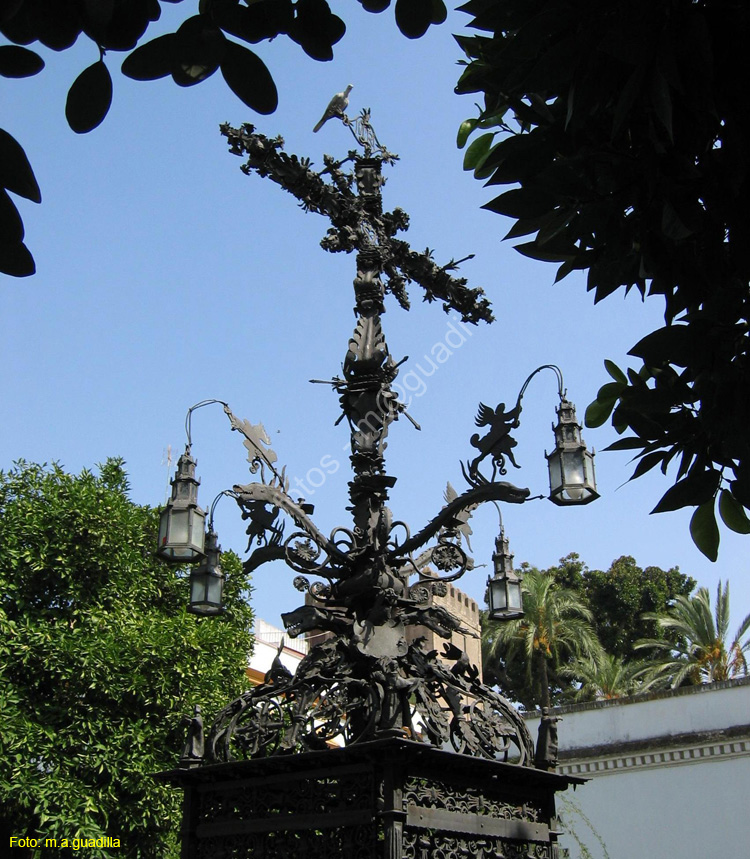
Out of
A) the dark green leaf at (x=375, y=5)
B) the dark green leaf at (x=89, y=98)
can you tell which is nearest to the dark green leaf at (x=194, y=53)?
the dark green leaf at (x=89, y=98)

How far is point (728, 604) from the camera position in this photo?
27.4 meters

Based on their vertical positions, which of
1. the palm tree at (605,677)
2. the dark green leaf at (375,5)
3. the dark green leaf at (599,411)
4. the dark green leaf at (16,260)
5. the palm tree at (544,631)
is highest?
the palm tree at (544,631)

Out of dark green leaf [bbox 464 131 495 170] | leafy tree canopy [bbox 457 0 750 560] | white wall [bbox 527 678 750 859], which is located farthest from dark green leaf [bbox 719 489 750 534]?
white wall [bbox 527 678 750 859]

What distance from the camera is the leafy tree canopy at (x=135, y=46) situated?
189 cm

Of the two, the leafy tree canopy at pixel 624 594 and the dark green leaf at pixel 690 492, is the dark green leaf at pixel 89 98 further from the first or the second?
the leafy tree canopy at pixel 624 594

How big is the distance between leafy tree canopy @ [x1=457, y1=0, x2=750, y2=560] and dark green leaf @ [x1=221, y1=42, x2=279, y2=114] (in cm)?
76

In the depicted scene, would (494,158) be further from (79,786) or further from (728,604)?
(728,604)

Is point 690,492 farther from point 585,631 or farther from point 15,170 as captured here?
point 585,631

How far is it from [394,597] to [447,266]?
9.03 ft

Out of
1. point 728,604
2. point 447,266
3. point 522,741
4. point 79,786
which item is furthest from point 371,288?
point 728,604

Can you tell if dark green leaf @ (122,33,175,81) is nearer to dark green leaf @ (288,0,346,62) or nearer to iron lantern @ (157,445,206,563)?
dark green leaf @ (288,0,346,62)

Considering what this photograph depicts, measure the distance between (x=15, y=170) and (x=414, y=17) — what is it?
1206 millimetres

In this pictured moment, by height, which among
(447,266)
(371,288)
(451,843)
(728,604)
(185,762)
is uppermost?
(728,604)

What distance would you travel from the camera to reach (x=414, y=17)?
2531 mm
